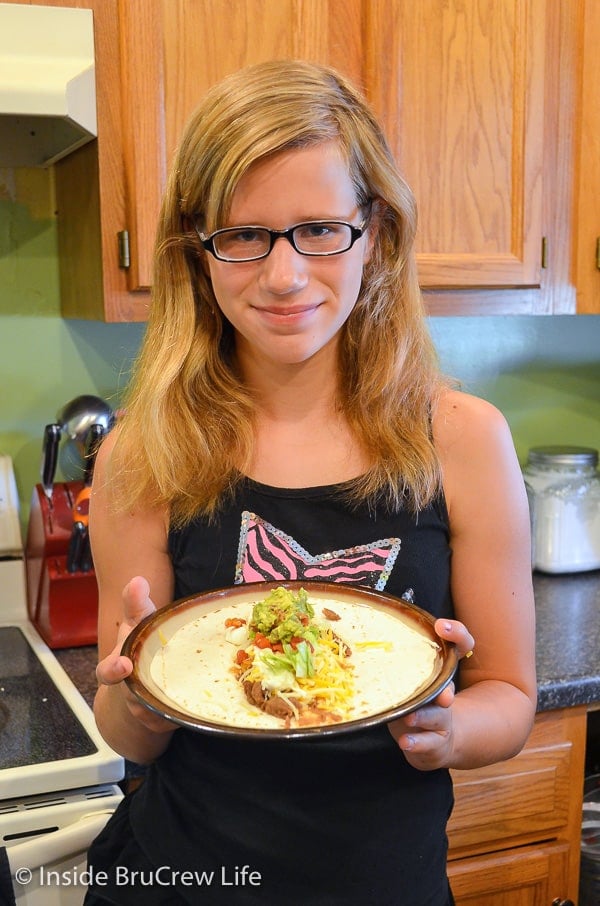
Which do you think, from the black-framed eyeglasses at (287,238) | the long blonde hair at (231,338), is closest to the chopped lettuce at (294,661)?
the long blonde hair at (231,338)

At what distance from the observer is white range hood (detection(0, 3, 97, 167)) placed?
1.38 metres

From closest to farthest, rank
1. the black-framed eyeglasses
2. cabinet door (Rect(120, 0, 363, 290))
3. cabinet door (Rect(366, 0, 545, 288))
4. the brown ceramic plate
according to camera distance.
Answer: the brown ceramic plate → the black-framed eyeglasses → cabinet door (Rect(120, 0, 363, 290)) → cabinet door (Rect(366, 0, 545, 288))

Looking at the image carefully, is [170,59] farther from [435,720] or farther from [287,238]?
[435,720]

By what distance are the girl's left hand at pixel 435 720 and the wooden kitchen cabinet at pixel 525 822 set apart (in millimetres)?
746

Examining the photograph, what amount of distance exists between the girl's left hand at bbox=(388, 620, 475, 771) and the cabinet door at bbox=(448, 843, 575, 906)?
832 mm

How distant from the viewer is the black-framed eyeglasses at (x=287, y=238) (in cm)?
96

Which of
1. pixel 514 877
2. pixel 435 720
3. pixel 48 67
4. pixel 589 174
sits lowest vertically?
pixel 514 877

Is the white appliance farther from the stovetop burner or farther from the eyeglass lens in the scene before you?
the eyeglass lens

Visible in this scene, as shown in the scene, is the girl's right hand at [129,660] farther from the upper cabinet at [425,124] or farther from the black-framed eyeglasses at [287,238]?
the upper cabinet at [425,124]

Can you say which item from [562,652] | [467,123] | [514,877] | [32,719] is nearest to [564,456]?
[562,652]

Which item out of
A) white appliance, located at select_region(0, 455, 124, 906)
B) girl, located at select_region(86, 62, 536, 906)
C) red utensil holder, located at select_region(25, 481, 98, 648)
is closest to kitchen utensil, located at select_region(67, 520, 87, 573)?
red utensil holder, located at select_region(25, 481, 98, 648)

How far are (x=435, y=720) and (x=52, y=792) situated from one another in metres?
0.68

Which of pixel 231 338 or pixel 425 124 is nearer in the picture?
pixel 231 338

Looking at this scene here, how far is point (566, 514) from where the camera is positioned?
6.88ft
